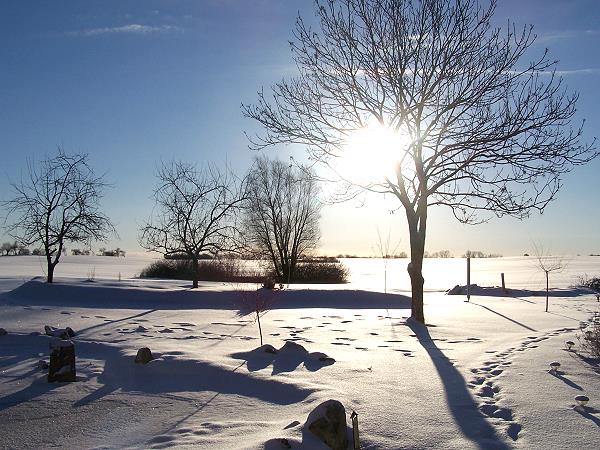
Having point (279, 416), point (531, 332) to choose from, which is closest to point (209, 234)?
point (531, 332)

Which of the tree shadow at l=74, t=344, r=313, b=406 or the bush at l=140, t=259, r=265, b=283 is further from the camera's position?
the bush at l=140, t=259, r=265, b=283

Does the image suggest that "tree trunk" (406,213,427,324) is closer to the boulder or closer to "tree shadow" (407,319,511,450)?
"tree shadow" (407,319,511,450)

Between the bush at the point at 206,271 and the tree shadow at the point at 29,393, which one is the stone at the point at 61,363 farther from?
the bush at the point at 206,271

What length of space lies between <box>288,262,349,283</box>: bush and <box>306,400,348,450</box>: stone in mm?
27962

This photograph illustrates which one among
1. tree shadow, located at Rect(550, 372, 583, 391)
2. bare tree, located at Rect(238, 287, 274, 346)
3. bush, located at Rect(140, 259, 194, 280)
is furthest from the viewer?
bush, located at Rect(140, 259, 194, 280)

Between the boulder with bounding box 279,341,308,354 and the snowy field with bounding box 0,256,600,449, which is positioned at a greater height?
the boulder with bounding box 279,341,308,354

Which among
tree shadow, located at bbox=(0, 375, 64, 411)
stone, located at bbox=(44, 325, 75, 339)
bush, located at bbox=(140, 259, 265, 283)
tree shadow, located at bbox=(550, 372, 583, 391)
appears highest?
bush, located at bbox=(140, 259, 265, 283)

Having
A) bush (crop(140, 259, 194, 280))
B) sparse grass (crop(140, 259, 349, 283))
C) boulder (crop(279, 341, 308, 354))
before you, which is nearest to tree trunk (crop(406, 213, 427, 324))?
boulder (crop(279, 341, 308, 354))

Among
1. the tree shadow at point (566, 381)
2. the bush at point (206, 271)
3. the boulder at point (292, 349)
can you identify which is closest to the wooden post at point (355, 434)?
the tree shadow at point (566, 381)

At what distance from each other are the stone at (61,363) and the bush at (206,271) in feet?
65.2

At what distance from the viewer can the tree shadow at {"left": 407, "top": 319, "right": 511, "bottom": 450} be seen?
4277 millimetres

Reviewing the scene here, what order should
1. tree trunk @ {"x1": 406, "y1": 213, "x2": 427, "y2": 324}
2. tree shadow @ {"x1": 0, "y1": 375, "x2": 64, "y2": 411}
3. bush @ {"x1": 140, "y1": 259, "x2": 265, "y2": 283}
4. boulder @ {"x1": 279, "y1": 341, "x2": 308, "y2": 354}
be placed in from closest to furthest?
1. tree shadow @ {"x1": 0, "y1": 375, "x2": 64, "y2": 411}
2. boulder @ {"x1": 279, "y1": 341, "x2": 308, "y2": 354}
3. tree trunk @ {"x1": 406, "y1": 213, "x2": 427, "y2": 324}
4. bush @ {"x1": 140, "y1": 259, "x2": 265, "y2": 283}

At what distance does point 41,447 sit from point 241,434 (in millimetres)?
1636

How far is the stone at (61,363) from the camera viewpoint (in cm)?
647
